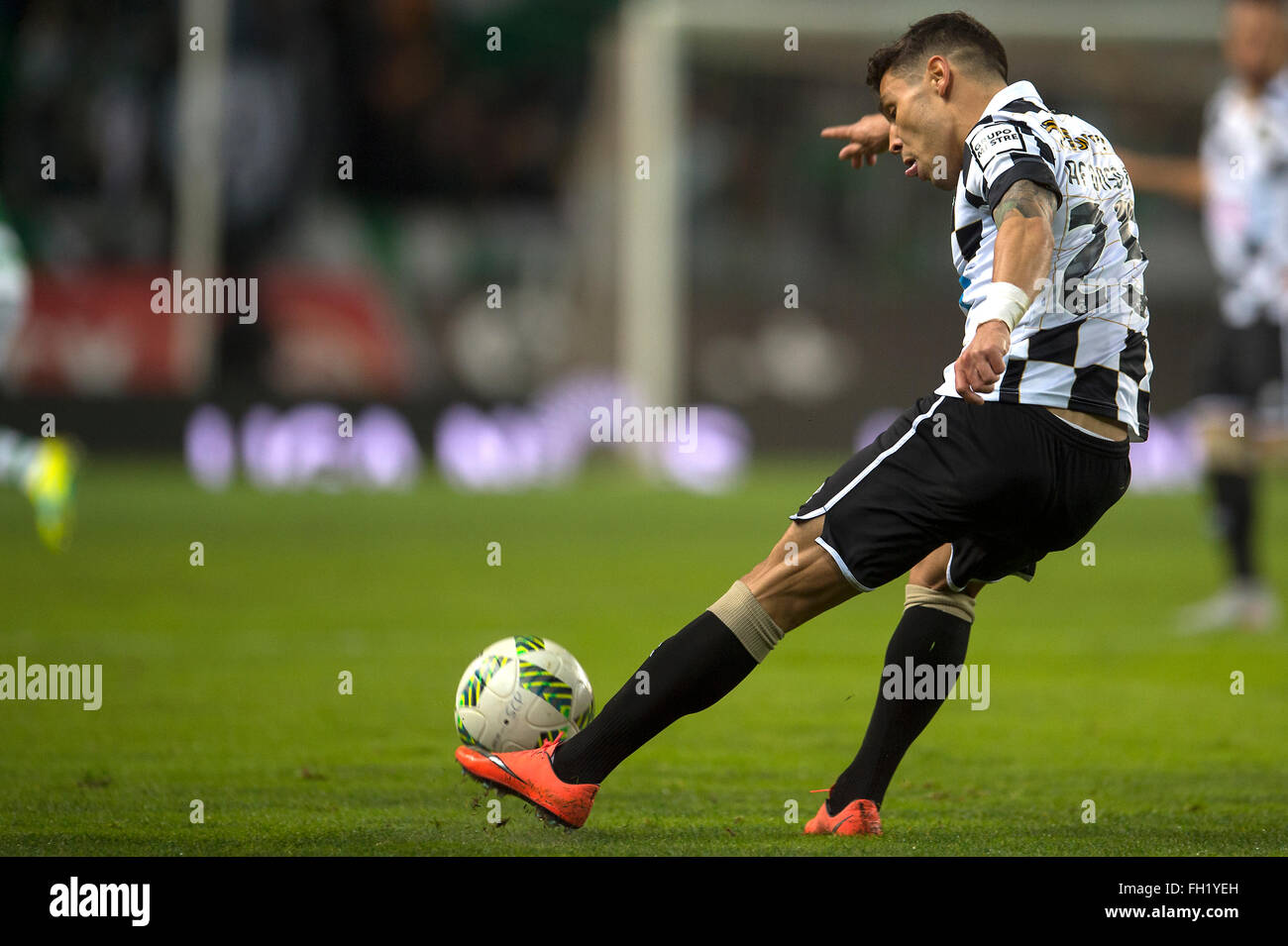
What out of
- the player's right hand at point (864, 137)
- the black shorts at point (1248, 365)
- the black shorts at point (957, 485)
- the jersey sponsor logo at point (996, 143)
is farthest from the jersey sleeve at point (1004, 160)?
the black shorts at point (1248, 365)

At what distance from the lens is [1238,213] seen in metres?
8.60

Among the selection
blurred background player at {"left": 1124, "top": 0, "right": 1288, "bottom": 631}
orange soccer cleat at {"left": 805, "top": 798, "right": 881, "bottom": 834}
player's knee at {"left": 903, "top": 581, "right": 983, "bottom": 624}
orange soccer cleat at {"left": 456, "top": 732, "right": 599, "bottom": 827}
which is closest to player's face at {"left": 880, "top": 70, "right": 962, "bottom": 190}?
player's knee at {"left": 903, "top": 581, "right": 983, "bottom": 624}

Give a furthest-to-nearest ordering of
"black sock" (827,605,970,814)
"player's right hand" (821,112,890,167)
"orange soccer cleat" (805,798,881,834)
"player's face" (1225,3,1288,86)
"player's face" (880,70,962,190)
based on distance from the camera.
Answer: "player's face" (1225,3,1288,86)
"player's right hand" (821,112,890,167)
"black sock" (827,605,970,814)
"orange soccer cleat" (805,798,881,834)
"player's face" (880,70,962,190)

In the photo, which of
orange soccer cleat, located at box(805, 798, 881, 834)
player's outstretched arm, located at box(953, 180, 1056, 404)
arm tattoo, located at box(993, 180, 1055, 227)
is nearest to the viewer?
player's outstretched arm, located at box(953, 180, 1056, 404)

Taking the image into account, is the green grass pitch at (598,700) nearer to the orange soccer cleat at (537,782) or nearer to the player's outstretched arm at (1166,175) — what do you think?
the orange soccer cleat at (537,782)

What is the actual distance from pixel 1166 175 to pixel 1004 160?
3712 mm

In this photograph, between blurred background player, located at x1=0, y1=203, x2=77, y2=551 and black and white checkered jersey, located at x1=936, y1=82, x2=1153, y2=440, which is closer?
black and white checkered jersey, located at x1=936, y1=82, x2=1153, y2=440

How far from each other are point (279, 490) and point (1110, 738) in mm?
13933

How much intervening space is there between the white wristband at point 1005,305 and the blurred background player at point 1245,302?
5272 millimetres

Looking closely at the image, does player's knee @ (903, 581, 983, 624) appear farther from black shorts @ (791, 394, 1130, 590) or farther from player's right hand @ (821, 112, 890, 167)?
player's right hand @ (821, 112, 890, 167)

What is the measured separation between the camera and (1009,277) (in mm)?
3514

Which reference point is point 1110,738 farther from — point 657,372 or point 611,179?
point 611,179

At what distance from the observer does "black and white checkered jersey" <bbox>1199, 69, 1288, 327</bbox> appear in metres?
8.51

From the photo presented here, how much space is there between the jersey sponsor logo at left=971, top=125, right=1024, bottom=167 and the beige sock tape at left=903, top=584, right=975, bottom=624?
111 cm
